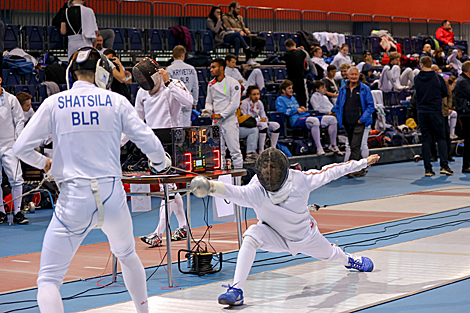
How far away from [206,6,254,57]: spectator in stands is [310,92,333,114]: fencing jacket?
1798 mm

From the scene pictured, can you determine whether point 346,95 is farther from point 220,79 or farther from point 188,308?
point 188,308

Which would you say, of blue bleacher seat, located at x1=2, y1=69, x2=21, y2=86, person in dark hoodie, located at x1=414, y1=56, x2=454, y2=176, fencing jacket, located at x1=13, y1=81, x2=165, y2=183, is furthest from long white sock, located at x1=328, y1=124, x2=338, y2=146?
fencing jacket, located at x1=13, y1=81, x2=165, y2=183

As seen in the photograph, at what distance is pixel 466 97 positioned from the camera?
10016 mm

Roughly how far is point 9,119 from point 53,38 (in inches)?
157

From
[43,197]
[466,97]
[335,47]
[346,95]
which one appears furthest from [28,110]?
[335,47]

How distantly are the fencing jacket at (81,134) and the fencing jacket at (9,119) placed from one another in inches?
177

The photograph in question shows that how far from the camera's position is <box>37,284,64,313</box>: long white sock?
9.37 ft

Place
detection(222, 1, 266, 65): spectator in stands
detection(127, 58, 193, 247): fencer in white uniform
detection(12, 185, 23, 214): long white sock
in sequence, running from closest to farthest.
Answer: detection(127, 58, 193, 247): fencer in white uniform
detection(12, 185, 23, 214): long white sock
detection(222, 1, 266, 65): spectator in stands

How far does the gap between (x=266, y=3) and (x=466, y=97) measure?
738 centimetres

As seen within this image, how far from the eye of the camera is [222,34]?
12.5 meters

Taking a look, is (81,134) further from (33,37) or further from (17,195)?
(33,37)

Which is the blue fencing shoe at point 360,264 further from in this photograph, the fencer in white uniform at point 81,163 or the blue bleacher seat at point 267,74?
the blue bleacher seat at point 267,74

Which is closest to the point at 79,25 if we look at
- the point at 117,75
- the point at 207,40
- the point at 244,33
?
the point at 117,75

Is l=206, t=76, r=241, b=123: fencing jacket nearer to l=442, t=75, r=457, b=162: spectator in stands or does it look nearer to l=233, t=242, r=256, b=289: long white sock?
l=442, t=75, r=457, b=162: spectator in stands
